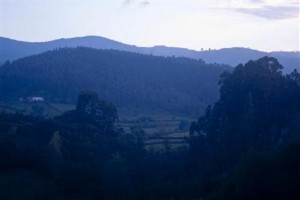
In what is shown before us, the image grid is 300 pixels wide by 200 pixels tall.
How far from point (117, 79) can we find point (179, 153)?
5242cm

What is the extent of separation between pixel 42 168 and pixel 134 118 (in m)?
40.6

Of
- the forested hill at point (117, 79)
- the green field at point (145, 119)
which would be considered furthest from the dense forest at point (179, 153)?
the forested hill at point (117, 79)

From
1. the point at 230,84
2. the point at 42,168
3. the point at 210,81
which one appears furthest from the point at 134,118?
the point at 42,168

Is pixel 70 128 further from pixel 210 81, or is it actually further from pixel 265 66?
pixel 210 81

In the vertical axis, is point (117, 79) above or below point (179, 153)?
above

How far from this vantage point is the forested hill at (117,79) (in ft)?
278

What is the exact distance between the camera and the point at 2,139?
33.0 m

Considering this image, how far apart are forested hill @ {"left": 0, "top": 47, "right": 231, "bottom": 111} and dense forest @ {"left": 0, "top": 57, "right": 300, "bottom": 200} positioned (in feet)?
107

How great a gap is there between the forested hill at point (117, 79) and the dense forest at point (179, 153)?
32514 millimetres

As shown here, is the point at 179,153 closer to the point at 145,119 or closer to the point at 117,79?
the point at 145,119

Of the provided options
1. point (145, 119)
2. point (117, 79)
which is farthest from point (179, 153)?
point (117, 79)

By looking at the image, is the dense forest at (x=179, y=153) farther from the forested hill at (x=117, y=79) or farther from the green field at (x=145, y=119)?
the forested hill at (x=117, y=79)

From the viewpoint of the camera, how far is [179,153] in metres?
41.6

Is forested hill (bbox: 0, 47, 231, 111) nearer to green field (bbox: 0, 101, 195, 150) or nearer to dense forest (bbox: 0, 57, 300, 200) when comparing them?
green field (bbox: 0, 101, 195, 150)
